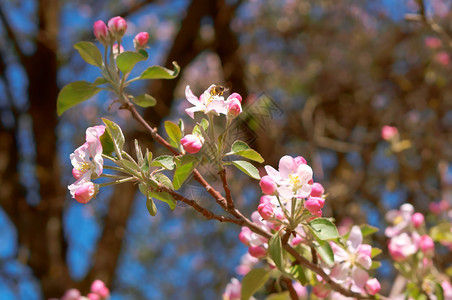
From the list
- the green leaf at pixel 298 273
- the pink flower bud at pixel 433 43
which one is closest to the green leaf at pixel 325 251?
the green leaf at pixel 298 273

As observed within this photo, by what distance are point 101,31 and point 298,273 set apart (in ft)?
2.13

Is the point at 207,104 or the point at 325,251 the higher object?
the point at 207,104

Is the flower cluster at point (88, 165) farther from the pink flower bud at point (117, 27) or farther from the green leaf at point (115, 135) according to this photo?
the pink flower bud at point (117, 27)

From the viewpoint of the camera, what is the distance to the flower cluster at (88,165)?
2.69 ft

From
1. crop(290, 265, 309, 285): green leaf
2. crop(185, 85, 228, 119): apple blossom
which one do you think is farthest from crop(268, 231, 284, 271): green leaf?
crop(185, 85, 228, 119): apple blossom

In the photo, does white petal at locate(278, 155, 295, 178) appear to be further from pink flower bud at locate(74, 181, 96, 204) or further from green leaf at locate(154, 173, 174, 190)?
pink flower bud at locate(74, 181, 96, 204)

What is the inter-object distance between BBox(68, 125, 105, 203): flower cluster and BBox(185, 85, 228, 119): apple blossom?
166 mm

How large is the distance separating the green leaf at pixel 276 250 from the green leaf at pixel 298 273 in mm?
139

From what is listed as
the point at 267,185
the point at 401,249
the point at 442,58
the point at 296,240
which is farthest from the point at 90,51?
the point at 442,58

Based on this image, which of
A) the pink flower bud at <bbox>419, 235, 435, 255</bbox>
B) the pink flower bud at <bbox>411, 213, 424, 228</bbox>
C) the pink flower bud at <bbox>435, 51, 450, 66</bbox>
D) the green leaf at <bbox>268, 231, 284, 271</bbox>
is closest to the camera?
the green leaf at <bbox>268, 231, 284, 271</bbox>

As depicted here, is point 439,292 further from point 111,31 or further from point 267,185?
point 111,31

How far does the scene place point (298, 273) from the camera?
96cm

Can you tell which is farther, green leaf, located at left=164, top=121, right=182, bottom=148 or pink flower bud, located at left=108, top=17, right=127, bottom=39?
pink flower bud, located at left=108, top=17, right=127, bottom=39

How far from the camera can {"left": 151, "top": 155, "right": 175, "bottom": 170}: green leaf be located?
0.84 meters
